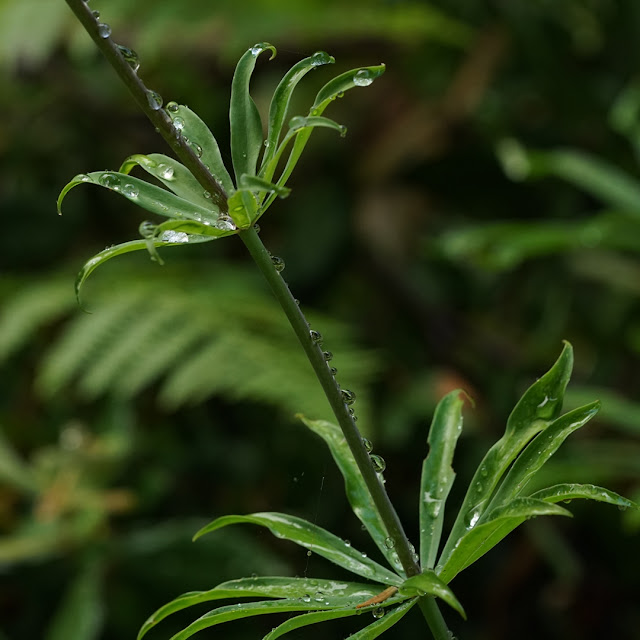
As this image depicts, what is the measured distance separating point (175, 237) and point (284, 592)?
176 millimetres

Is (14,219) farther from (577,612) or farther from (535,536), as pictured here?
(577,612)

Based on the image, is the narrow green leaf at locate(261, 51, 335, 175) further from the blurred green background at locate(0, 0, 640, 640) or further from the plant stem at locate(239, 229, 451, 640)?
the blurred green background at locate(0, 0, 640, 640)

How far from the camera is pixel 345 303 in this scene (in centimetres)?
195

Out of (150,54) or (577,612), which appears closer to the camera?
(577,612)

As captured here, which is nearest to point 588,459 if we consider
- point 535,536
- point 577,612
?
point 535,536

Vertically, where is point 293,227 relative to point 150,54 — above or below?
below

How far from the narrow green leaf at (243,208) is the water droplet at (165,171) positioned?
1.7 inches

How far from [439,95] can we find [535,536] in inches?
45.7

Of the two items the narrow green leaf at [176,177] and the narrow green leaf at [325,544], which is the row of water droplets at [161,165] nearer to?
the narrow green leaf at [176,177]

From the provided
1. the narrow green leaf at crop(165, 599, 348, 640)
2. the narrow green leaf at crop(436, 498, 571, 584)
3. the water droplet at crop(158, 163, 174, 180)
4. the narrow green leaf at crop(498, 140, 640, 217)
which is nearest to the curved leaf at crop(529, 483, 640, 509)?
the narrow green leaf at crop(436, 498, 571, 584)

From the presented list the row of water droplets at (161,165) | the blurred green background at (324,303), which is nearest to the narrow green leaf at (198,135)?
the row of water droplets at (161,165)

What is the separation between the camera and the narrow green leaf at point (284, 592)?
370 mm

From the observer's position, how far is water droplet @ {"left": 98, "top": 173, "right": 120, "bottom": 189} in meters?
0.35

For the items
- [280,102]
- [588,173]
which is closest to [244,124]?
[280,102]
